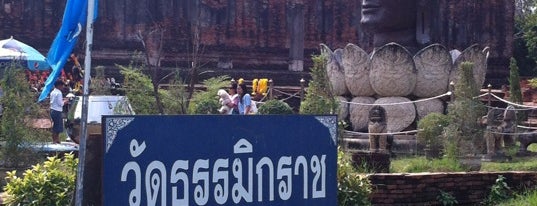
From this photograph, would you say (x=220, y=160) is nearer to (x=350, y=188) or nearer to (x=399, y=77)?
(x=350, y=188)

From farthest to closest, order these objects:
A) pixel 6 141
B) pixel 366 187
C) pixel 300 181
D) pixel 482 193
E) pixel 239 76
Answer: pixel 239 76 → pixel 6 141 → pixel 482 193 → pixel 366 187 → pixel 300 181

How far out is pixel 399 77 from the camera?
12664mm

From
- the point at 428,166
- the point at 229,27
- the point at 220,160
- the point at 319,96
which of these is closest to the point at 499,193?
the point at 428,166

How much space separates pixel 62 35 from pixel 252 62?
17.9 m

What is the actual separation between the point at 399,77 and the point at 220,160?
28.2 ft

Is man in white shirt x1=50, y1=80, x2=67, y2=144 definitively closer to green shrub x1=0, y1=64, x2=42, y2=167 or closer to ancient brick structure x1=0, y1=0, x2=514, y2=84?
green shrub x1=0, y1=64, x2=42, y2=167

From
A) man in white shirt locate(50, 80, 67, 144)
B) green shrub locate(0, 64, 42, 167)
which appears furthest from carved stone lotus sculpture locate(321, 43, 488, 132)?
green shrub locate(0, 64, 42, 167)

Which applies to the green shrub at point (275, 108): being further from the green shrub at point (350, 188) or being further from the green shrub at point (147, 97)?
the green shrub at point (350, 188)

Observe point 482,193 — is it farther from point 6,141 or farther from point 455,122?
point 6,141

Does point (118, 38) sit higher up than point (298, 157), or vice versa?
point (118, 38)

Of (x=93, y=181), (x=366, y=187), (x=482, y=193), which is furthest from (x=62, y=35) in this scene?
(x=482, y=193)

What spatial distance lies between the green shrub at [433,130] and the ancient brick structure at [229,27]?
13.8m

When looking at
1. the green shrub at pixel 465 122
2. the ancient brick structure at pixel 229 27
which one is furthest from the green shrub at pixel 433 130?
the ancient brick structure at pixel 229 27

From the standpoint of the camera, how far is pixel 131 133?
4094mm
